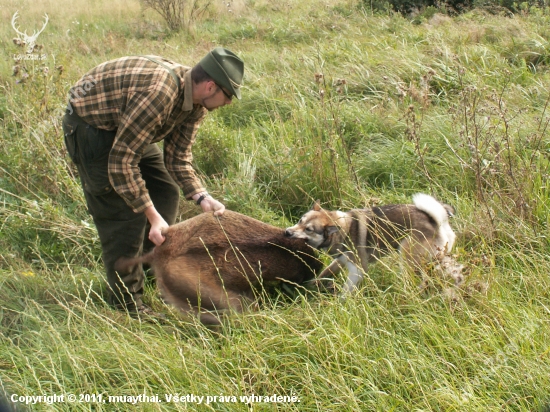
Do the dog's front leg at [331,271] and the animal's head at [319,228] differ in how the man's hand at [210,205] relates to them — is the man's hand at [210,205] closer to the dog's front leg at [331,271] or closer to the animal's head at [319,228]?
the animal's head at [319,228]

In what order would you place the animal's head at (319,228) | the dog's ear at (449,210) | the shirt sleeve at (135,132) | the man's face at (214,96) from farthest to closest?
the dog's ear at (449,210) → the animal's head at (319,228) → the man's face at (214,96) → the shirt sleeve at (135,132)

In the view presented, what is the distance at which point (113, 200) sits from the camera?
13.4 feet

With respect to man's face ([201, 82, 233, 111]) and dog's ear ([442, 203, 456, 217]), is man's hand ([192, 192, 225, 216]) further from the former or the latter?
dog's ear ([442, 203, 456, 217])

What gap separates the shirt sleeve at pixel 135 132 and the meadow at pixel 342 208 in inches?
30.0

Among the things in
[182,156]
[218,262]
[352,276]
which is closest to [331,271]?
[352,276]

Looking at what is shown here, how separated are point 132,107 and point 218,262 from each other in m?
1.23

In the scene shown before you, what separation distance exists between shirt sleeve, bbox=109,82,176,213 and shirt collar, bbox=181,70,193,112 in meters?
0.11

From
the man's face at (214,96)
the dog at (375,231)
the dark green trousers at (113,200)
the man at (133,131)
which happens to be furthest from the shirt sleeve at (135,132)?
the dog at (375,231)

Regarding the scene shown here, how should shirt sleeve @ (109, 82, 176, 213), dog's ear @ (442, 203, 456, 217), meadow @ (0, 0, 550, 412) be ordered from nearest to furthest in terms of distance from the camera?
meadow @ (0, 0, 550, 412) → shirt sleeve @ (109, 82, 176, 213) → dog's ear @ (442, 203, 456, 217)

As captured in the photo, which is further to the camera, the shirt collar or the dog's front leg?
the dog's front leg

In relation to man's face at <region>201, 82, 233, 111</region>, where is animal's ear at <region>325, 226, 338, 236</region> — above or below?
below

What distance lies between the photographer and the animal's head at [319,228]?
4363 millimetres

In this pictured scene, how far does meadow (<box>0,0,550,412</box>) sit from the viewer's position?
9.95ft

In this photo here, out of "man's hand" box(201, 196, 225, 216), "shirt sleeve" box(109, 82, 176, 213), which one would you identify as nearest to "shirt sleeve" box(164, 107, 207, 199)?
"man's hand" box(201, 196, 225, 216)
